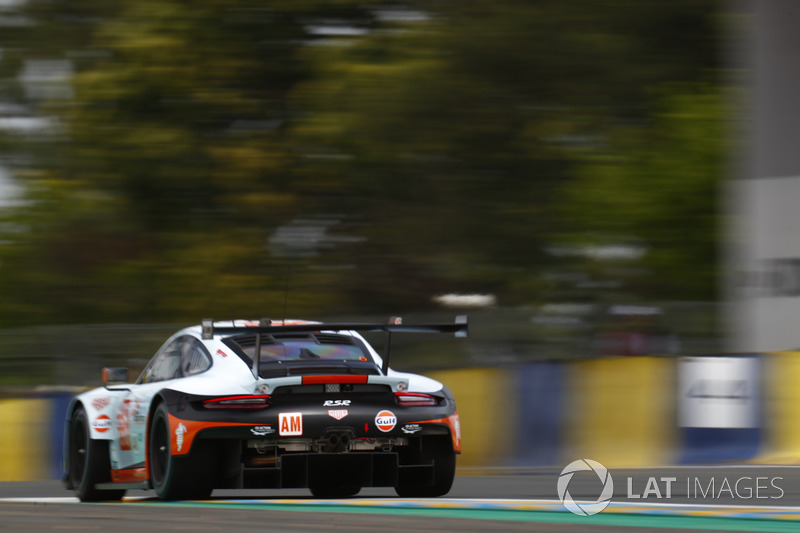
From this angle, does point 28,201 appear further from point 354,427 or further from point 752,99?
point 354,427

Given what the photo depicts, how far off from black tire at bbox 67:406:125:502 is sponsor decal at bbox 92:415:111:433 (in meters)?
0.08

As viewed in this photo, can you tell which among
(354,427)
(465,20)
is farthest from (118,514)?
(465,20)

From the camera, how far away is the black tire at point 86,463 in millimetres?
10430

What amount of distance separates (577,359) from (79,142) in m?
13.8

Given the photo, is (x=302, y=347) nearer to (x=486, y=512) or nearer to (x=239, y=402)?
(x=239, y=402)

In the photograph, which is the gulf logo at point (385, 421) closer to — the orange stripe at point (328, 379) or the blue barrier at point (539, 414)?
the orange stripe at point (328, 379)

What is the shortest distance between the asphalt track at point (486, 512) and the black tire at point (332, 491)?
313mm

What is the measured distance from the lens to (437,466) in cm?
924

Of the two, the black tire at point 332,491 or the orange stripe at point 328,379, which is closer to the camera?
the orange stripe at point 328,379

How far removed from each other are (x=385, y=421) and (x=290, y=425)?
1.91 feet

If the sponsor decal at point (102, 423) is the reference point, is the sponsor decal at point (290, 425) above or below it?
above

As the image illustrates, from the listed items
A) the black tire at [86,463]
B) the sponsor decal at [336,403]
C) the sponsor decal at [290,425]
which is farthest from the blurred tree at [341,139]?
the sponsor decal at [290,425]

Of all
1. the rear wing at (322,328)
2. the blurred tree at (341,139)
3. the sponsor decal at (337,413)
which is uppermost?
the blurred tree at (341,139)

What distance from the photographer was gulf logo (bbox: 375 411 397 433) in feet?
29.1
